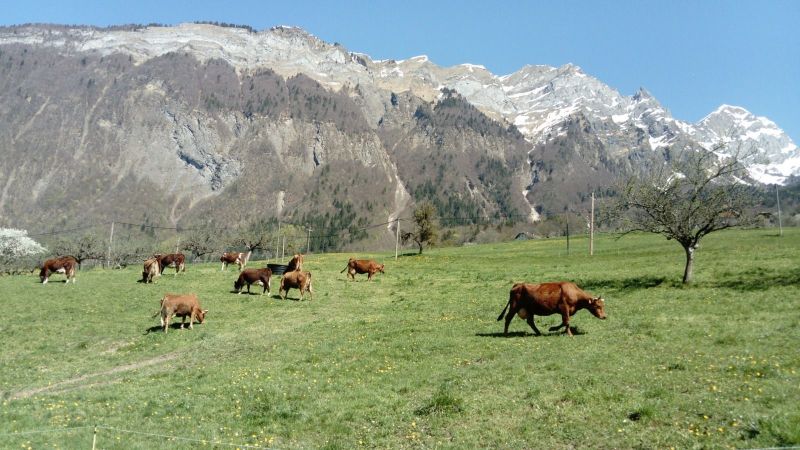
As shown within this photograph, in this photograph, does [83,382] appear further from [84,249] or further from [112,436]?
[84,249]

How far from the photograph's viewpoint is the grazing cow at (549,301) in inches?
927

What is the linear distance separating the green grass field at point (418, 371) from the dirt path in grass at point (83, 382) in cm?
14

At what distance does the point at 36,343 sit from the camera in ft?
91.0

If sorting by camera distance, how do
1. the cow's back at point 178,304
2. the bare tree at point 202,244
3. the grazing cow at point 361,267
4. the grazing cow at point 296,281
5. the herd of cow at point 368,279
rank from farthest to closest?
the bare tree at point 202,244
the grazing cow at point 361,267
the grazing cow at point 296,281
the cow's back at point 178,304
the herd of cow at point 368,279

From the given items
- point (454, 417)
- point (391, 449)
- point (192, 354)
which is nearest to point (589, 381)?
point (454, 417)

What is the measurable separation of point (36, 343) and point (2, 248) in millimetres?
93645

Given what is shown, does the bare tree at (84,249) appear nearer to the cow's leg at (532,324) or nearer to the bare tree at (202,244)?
the bare tree at (202,244)

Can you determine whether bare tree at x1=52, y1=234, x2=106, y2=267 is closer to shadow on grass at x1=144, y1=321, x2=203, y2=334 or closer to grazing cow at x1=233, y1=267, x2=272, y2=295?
grazing cow at x1=233, y1=267, x2=272, y2=295

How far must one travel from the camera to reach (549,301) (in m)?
23.6

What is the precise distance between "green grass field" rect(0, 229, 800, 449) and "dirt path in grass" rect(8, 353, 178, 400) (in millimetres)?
143

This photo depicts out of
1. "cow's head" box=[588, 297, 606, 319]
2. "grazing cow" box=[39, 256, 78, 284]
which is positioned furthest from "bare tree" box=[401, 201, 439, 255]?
"cow's head" box=[588, 297, 606, 319]

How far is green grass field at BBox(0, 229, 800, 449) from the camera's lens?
537 inches

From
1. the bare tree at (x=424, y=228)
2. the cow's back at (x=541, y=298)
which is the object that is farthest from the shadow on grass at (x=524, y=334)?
the bare tree at (x=424, y=228)

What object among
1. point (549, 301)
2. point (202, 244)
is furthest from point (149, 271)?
point (202, 244)
